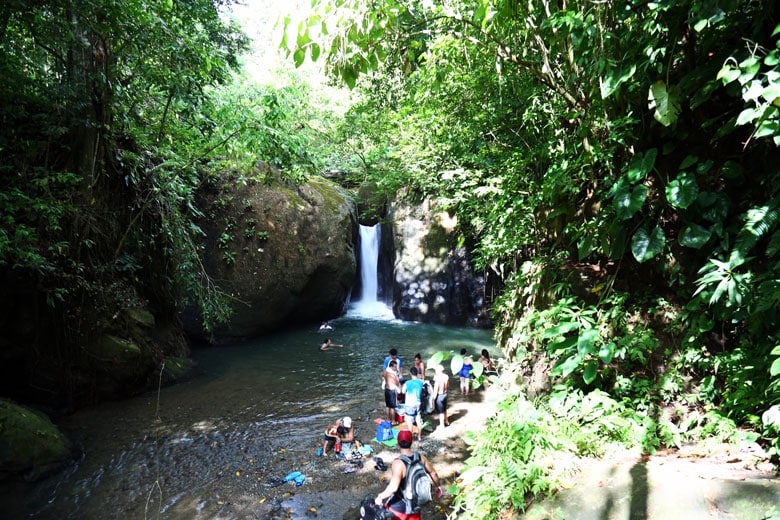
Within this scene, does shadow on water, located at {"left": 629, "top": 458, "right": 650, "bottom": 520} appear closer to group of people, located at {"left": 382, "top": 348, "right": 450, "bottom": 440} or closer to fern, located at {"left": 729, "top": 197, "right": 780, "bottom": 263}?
fern, located at {"left": 729, "top": 197, "right": 780, "bottom": 263}

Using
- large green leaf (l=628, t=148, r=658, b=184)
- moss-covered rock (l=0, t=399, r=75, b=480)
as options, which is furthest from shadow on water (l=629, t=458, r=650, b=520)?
moss-covered rock (l=0, t=399, r=75, b=480)

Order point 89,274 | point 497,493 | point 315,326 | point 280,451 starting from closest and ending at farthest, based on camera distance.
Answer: point 497,493 < point 280,451 < point 89,274 < point 315,326

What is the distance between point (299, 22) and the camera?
2.42 meters

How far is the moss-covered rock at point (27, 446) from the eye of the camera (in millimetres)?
5574

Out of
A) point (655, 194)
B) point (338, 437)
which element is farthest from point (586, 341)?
point (338, 437)

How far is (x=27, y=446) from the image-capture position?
574 centimetres

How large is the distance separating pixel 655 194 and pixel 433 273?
12219 millimetres

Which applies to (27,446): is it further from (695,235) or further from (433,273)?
(433,273)

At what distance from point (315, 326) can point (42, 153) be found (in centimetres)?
988

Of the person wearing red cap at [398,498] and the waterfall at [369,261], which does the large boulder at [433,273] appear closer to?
the waterfall at [369,261]

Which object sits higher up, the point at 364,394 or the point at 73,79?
the point at 73,79

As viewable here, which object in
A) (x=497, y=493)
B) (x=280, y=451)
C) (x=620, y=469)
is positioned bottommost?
(x=280, y=451)

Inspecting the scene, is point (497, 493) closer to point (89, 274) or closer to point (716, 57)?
point (716, 57)

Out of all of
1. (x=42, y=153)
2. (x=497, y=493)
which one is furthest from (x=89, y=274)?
(x=497, y=493)
